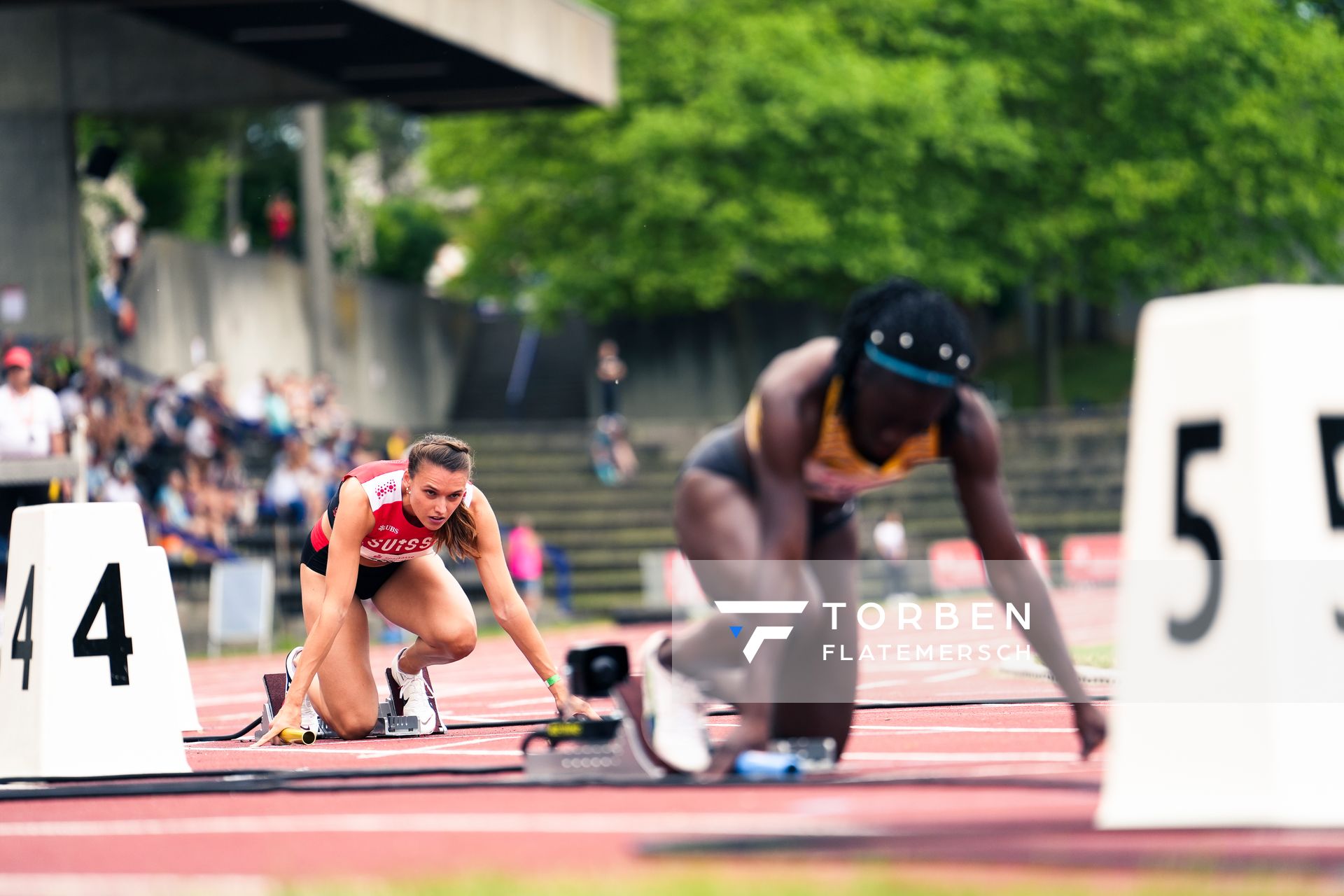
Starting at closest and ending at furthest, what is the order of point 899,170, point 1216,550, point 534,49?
point 1216,550 → point 534,49 → point 899,170

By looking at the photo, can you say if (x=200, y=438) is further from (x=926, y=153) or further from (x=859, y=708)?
(x=926, y=153)

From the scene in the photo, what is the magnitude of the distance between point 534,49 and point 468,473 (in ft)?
62.5

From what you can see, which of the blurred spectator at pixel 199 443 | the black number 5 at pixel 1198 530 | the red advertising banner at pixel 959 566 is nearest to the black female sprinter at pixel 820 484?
the black number 5 at pixel 1198 530

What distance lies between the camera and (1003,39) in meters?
41.6

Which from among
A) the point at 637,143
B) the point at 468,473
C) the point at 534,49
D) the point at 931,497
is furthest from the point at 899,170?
the point at 468,473

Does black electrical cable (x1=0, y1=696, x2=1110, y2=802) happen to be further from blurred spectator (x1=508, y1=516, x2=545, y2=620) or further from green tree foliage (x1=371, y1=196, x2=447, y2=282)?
green tree foliage (x1=371, y1=196, x2=447, y2=282)

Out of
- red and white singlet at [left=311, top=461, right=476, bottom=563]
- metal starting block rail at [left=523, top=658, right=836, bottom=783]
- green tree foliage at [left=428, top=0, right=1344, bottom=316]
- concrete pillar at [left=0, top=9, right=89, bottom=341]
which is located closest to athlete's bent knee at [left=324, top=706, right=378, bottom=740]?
red and white singlet at [left=311, top=461, right=476, bottom=563]

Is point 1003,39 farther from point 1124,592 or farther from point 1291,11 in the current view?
point 1124,592

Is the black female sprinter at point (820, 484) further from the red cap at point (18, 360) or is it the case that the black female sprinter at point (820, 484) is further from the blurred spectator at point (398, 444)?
the blurred spectator at point (398, 444)

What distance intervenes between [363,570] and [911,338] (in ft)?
15.0

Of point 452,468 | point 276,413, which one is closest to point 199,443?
point 276,413

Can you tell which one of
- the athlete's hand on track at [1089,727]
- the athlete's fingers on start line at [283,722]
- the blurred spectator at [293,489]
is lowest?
the athlete's fingers on start line at [283,722]

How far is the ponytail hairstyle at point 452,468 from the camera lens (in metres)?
8.35

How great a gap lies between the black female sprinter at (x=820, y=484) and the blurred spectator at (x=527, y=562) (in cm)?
2090
